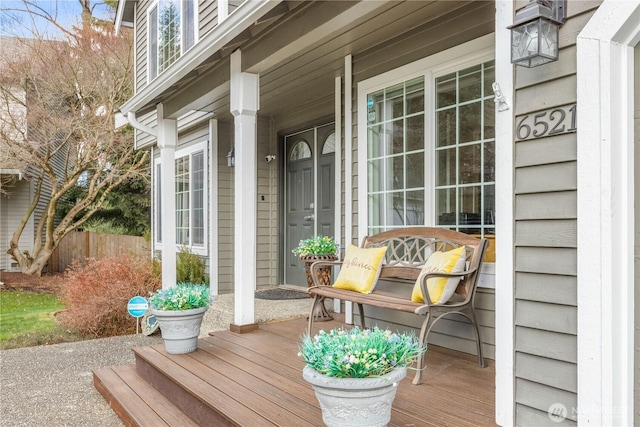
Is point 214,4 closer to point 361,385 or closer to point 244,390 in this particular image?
point 244,390

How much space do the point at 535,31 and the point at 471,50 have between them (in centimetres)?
139

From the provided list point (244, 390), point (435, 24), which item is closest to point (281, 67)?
point (435, 24)

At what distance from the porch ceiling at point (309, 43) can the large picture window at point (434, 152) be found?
0.38 meters

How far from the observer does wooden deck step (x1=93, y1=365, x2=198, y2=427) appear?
2.85 meters

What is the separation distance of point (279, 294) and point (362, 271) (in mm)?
2645

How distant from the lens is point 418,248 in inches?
138

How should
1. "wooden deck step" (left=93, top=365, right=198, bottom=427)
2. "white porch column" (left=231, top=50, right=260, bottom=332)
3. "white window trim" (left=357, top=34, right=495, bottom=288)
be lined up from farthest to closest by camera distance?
"white porch column" (left=231, top=50, right=260, bottom=332)
"white window trim" (left=357, top=34, right=495, bottom=288)
"wooden deck step" (left=93, top=365, right=198, bottom=427)

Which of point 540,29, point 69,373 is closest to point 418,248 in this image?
point 540,29

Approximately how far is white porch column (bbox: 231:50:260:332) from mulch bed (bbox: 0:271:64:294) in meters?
6.50

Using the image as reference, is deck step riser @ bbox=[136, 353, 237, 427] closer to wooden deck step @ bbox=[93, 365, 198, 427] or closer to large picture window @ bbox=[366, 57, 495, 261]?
wooden deck step @ bbox=[93, 365, 198, 427]

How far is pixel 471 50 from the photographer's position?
3.17 meters

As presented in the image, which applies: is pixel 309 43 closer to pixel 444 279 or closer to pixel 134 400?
pixel 444 279

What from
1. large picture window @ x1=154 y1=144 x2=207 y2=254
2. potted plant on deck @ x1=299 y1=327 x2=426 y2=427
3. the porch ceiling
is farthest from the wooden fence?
potted plant on deck @ x1=299 y1=327 x2=426 y2=427

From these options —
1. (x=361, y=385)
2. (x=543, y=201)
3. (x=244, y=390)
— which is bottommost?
(x=244, y=390)
